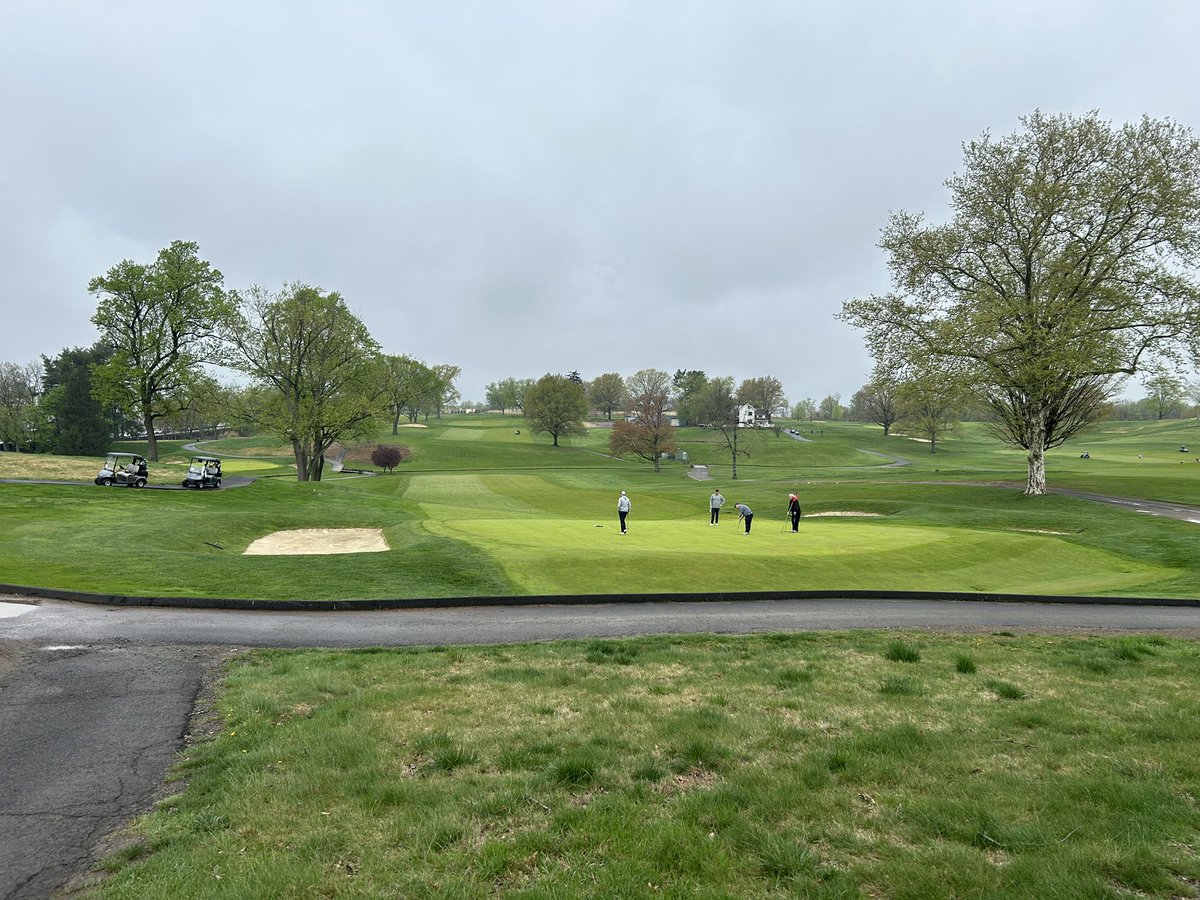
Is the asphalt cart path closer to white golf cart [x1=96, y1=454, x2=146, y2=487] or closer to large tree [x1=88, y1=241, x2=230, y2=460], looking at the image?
white golf cart [x1=96, y1=454, x2=146, y2=487]

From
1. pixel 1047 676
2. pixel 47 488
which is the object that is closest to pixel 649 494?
pixel 47 488

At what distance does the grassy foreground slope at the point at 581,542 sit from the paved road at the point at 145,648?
222 centimetres

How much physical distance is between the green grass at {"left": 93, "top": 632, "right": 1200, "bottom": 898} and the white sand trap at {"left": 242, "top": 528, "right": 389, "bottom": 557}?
1679 cm

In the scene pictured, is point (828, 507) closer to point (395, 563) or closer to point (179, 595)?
point (395, 563)

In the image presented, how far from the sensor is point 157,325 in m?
51.5

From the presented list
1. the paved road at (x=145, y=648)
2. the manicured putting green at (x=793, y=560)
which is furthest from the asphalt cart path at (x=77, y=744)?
the manicured putting green at (x=793, y=560)

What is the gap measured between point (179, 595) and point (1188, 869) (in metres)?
19.0

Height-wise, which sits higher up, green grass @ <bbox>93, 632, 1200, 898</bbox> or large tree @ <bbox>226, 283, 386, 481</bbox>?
large tree @ <bbox>226, 283, 386, 481</bbox>

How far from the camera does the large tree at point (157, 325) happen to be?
1964 inches

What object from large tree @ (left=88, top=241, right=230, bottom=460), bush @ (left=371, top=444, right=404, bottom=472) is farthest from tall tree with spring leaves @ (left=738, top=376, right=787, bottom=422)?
large tree @ (left=88, top=241, right=230, bottom=460)

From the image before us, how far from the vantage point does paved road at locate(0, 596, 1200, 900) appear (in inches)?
229

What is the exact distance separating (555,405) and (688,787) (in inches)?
4179

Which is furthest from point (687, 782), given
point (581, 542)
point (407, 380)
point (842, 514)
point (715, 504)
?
point (407, 380)

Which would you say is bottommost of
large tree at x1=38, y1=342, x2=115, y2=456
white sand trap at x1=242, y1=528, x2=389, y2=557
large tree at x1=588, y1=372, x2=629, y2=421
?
white sand trap at x1=242, y1=528, x2=389, y2=557
